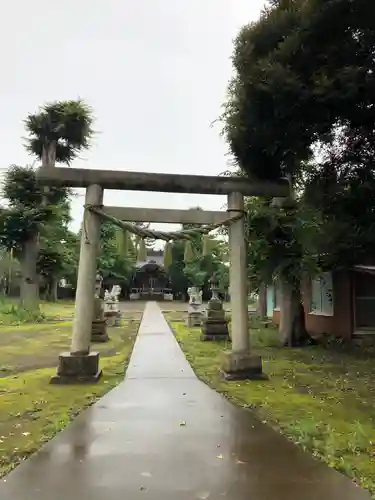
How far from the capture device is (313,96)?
6312 mm

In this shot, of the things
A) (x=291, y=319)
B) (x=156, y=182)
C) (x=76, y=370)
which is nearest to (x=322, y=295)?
(x=291, y=319)

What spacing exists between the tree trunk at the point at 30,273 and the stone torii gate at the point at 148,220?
52.8 ft

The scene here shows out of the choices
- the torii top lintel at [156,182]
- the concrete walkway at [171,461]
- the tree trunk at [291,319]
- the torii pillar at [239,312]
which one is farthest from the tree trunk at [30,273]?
the concrete walkway at [171,461]

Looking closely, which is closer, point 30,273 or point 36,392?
point 36,392

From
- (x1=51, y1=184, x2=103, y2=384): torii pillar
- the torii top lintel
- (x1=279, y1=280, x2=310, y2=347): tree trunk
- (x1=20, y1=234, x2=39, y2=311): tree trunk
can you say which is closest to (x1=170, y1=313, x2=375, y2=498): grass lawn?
(x1=279, y1=280, x2=310, y2=347): tree trunk

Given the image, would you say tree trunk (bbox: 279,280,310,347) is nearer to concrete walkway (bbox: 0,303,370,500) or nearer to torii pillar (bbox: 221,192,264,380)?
torii pillar (bbox: 221,192,264,380)

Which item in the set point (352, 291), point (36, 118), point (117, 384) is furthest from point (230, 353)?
point (36, 118)

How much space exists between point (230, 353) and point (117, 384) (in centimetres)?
207

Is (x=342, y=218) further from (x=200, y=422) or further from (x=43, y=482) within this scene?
(x=43, y=482)

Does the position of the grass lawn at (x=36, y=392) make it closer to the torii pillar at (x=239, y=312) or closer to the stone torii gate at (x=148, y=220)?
the stone torii gate at (x=148, y=220)

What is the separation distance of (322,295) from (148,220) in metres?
9.26

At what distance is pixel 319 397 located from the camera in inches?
258

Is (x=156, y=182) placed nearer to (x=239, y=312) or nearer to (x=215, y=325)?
(x=239, y=312)

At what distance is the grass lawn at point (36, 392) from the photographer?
4.55 metres
